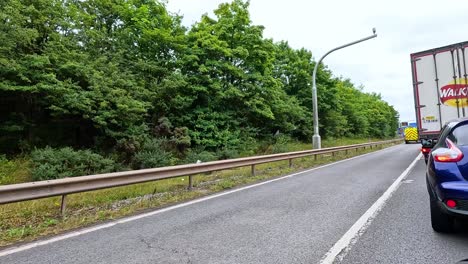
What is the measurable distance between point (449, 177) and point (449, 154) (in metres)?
0.29

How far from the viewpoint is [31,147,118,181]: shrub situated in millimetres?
14250

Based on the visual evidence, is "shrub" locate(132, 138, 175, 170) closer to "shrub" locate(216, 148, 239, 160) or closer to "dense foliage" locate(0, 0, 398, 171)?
"dense foliage" locate(0, 0, 398, 171)

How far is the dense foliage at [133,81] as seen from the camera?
16.1 m

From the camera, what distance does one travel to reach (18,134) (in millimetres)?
17469

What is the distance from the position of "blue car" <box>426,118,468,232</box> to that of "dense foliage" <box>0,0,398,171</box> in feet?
46.4

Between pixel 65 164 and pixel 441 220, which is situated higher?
pixel 65 164

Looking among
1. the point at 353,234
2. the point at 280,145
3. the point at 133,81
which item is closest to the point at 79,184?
the point at 353,234

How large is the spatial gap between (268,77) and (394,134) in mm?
72792

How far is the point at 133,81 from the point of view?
19.3 metres

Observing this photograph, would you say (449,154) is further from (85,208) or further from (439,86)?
(439,86)

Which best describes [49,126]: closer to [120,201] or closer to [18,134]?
[18,134]

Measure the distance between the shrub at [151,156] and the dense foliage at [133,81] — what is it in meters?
0.06

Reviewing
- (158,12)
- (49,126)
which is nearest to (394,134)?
(158,12)

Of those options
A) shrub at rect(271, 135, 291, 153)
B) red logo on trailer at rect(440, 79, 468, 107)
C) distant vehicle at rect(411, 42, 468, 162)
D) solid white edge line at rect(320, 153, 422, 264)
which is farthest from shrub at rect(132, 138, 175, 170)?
red logo on trailer at rect(440, 79, 468, 107)
